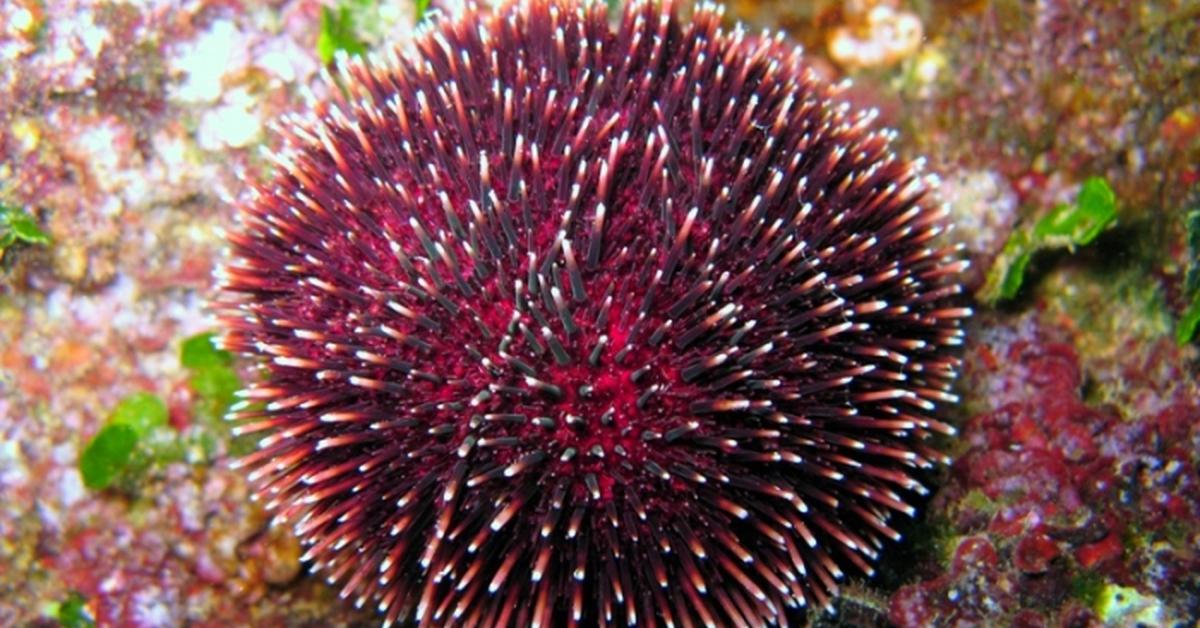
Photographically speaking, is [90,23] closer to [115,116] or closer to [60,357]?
[115,116]

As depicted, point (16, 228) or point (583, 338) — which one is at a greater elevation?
point (16, 228)

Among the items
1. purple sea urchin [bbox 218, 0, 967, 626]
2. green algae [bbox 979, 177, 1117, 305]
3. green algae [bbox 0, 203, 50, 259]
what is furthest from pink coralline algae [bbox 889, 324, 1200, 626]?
green algae [bbox 0, 203, 50, 259]

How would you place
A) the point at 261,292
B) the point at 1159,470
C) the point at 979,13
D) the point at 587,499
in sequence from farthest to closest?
the point at 979,13, the point at 1159,470, the point at 261,292, the point at 587,499

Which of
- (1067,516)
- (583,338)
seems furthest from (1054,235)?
(583,338)

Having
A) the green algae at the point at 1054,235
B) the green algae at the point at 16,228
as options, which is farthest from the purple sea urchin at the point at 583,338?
the green algae at the point at 16,228

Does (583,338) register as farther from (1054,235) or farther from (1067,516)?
(1054,235)

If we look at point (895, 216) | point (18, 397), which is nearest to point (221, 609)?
point (18, 397)
